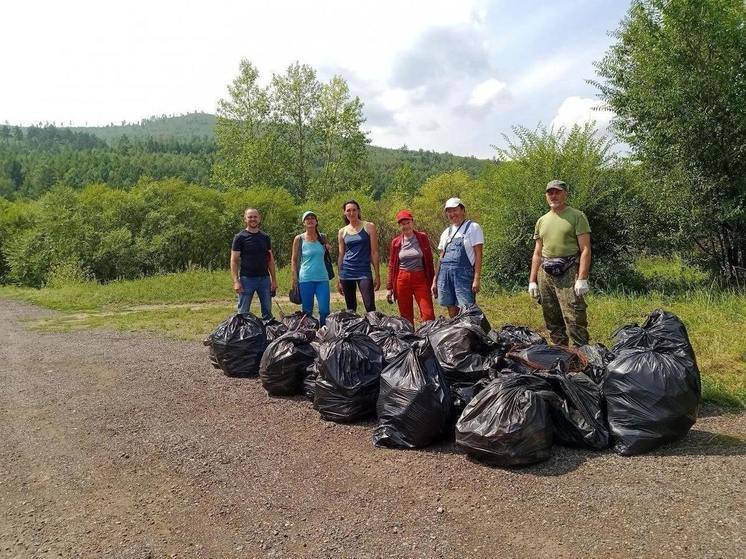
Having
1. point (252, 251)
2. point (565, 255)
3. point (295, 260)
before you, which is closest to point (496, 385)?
point (565, 255)

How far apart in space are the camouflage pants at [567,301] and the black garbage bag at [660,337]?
0.58 meters

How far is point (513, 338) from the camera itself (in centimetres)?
457

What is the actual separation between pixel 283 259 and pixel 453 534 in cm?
1847

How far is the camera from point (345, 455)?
141 inches

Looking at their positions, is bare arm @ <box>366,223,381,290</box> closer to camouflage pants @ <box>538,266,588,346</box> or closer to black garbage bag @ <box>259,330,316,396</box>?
black garbage bag @ <box>259,330,316,396</box>

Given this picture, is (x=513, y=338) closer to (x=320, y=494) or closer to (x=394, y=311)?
(x=320, y=494)

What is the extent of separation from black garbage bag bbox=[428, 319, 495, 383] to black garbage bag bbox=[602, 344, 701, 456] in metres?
0.88

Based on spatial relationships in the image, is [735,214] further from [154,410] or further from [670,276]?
[154,410]

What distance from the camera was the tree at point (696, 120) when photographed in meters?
8.07

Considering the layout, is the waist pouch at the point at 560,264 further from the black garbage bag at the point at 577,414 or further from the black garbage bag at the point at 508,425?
the black garbage bag at the point at 508,425

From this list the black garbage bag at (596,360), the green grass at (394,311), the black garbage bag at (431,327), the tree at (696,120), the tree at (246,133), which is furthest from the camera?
the tree at (246,133)

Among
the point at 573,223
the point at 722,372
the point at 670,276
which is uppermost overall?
the point at 573,223

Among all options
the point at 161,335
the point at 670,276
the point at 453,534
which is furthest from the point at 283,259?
the point at 453,534

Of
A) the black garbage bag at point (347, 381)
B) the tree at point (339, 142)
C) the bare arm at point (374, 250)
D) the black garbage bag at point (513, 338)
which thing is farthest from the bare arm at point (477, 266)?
the tree at point (339, 142)
